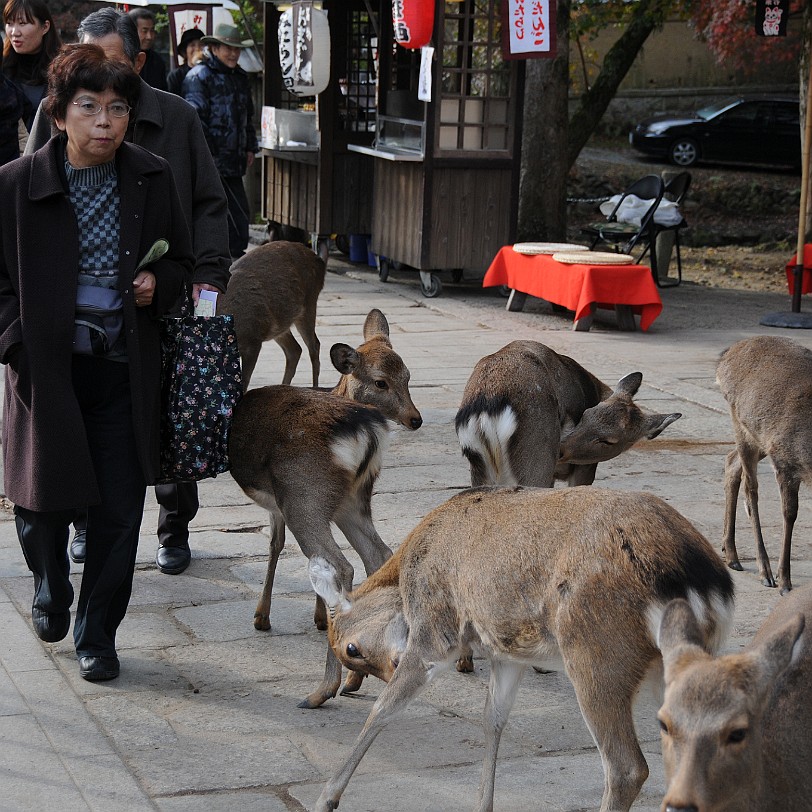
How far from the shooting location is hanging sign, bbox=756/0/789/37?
12.1m

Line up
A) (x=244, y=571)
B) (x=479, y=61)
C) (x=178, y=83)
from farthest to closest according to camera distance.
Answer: (x=479, y=61) → (x=178, y=83) → (x=244, y=571)

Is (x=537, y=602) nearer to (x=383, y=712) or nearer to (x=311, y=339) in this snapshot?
(x=383, y=712)

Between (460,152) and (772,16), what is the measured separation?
10.8ft

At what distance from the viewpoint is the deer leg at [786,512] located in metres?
5.31

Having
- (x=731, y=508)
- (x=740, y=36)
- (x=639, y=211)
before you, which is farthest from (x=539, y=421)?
(x=740, y=36)

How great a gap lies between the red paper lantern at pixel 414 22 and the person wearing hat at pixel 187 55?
1.89m

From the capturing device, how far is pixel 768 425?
537cm

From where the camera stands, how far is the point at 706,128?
2425cm

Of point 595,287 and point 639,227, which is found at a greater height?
point 639,227

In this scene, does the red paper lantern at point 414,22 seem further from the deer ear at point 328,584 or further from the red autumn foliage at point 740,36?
the deer ear at point 328,584

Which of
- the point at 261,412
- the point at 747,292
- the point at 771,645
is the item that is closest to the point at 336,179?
the point at 747,292

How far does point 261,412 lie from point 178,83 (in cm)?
788

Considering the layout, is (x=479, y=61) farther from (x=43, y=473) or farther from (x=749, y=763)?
(x=749, y=763)

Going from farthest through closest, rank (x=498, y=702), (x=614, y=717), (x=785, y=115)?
(x=785, y=115)
(x=498, y=702)
(x=614, y=717)
